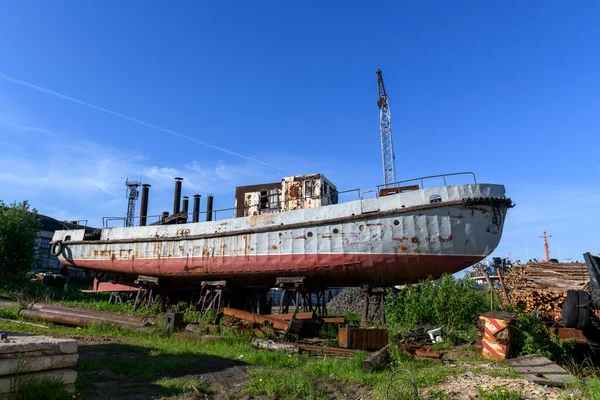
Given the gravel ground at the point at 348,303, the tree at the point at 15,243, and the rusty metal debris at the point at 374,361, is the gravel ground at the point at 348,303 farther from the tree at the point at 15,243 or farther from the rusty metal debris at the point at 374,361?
the tree at the point at 15,243

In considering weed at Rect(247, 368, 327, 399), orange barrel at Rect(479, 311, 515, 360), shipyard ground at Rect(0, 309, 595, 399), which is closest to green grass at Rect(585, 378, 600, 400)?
shipyard ground at Rect(0, 309, 595, 399)

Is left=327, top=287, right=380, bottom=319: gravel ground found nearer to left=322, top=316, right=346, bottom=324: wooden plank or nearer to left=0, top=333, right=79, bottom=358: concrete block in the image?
left=322, top=316, right=346, bottom=324: wooden plank

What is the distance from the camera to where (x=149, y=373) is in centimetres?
811

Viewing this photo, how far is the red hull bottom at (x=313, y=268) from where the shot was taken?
15359 mm

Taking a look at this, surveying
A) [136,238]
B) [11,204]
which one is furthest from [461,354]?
[11,204]

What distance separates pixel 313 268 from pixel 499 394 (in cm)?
1104

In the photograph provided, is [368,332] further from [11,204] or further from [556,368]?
[11,204]

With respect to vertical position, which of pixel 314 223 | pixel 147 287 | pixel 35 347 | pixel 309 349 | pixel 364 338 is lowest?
pixel 309 349

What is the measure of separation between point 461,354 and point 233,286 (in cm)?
1203

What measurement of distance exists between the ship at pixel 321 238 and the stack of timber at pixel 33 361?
11226mm

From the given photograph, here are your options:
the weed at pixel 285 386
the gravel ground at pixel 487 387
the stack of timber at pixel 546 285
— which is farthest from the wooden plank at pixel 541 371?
the stack of timber at pixel 546 285

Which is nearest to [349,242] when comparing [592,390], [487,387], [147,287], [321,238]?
[321,238]

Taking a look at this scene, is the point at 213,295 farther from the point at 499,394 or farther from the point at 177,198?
the point at 499,394

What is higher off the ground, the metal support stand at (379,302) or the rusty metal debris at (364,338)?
the metal support stand at (379,302)
